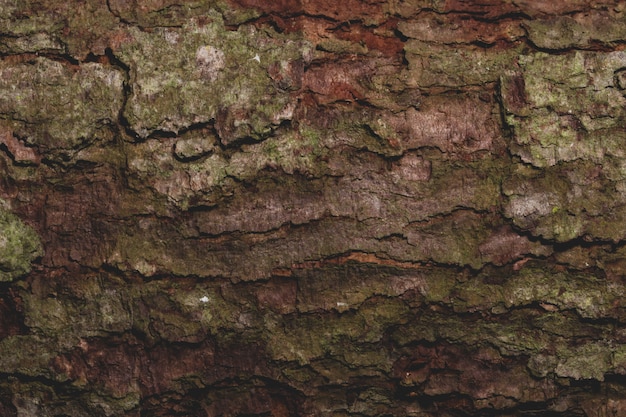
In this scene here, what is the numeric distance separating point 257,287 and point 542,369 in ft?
2.83

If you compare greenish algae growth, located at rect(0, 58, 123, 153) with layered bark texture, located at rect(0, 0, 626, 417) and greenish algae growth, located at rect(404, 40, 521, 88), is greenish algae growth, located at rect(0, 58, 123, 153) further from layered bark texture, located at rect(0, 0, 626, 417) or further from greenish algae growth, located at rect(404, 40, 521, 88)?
greenish algae growth, located at rect(404, 40, 521, 88)

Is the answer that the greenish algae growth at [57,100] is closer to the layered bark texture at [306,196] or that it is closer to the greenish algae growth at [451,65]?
the layered bark texture at [306,196]

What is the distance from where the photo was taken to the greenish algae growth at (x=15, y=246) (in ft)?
5.67

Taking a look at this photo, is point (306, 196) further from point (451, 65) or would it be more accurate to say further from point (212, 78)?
point (451, 65)

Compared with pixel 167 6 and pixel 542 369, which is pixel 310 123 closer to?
pixel 167 6

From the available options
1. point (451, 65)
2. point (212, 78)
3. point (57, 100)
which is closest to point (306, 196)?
point (212, 78)

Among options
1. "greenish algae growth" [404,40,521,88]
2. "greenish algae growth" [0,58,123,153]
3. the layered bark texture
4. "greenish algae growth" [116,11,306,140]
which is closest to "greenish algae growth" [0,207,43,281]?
the layered bark texture

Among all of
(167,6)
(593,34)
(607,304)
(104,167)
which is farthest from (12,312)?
(593,34)

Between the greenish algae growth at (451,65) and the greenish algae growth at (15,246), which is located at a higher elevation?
the greenish algae growth at (451,65)

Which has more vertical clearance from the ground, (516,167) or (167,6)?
(167,6)

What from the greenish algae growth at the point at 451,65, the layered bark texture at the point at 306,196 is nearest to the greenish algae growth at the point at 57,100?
the layered bark texture at the point at 306,196

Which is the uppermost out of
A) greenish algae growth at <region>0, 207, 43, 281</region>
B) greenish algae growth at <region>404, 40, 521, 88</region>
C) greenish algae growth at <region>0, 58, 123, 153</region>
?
greenish algae growth at <region>404, 40, 521, 88</region>

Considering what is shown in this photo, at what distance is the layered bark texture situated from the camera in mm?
1733

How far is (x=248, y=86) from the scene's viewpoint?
1725 millimetres
